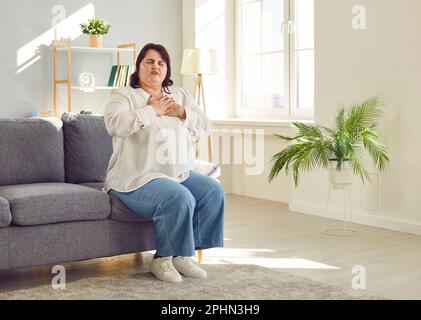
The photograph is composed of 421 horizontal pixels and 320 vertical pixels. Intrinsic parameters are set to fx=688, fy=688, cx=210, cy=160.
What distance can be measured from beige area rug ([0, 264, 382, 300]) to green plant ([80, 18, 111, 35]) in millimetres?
3307

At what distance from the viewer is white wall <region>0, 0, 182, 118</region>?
604 centimetres

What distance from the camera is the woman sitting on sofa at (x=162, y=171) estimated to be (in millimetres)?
3307

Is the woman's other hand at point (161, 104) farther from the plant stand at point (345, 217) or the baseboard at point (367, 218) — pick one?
the baseboard at point (367, 218)

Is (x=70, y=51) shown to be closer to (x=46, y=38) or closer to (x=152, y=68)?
(x=46, y=38)

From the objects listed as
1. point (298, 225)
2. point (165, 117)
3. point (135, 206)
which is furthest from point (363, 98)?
point (135, 206)

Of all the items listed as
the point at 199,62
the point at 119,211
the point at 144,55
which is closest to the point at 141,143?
the point at 119,211

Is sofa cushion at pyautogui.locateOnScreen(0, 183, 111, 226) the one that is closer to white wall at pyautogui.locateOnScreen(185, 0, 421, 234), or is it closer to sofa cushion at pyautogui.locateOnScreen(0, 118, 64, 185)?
sofa cushion at pyautogui.locateOnScreen(0, 118, 64, 185)

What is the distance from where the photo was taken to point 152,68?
3.62m

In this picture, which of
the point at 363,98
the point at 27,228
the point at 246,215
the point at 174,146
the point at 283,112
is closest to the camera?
the point at 27,228

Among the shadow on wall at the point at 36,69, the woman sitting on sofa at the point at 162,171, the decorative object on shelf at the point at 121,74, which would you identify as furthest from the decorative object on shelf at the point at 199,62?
the woman sitting on sofa at the point at 162,171

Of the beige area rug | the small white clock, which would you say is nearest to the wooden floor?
the beige area rug
